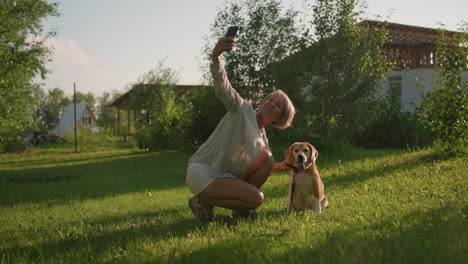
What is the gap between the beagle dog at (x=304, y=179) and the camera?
176 inches

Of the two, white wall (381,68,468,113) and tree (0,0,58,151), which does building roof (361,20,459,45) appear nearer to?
white wall (381,68,468,113)

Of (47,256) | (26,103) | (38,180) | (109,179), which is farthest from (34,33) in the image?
(47,256)

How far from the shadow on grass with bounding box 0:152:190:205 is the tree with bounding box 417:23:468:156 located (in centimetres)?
574

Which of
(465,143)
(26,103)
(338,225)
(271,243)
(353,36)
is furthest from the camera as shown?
(26,103)

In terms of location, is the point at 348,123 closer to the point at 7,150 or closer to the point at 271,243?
the point at 271,243

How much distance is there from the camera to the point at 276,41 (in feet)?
44.8

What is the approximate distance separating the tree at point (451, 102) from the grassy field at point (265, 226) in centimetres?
88

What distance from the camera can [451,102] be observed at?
8.59m

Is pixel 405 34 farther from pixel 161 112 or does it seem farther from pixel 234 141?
pixel 234 141

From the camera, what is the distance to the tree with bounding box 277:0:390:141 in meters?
11.8

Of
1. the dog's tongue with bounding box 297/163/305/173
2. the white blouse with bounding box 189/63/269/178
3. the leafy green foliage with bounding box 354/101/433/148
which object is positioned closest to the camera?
the white blouse with bounding box 189/63/269/178

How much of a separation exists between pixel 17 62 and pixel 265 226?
12.3m

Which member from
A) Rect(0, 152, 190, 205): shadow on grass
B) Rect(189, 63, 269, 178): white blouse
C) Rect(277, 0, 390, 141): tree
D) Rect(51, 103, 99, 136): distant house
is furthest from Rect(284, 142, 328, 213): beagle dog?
Rect(51, 103, 99, 136): distant house

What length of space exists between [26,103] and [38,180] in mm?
5872
